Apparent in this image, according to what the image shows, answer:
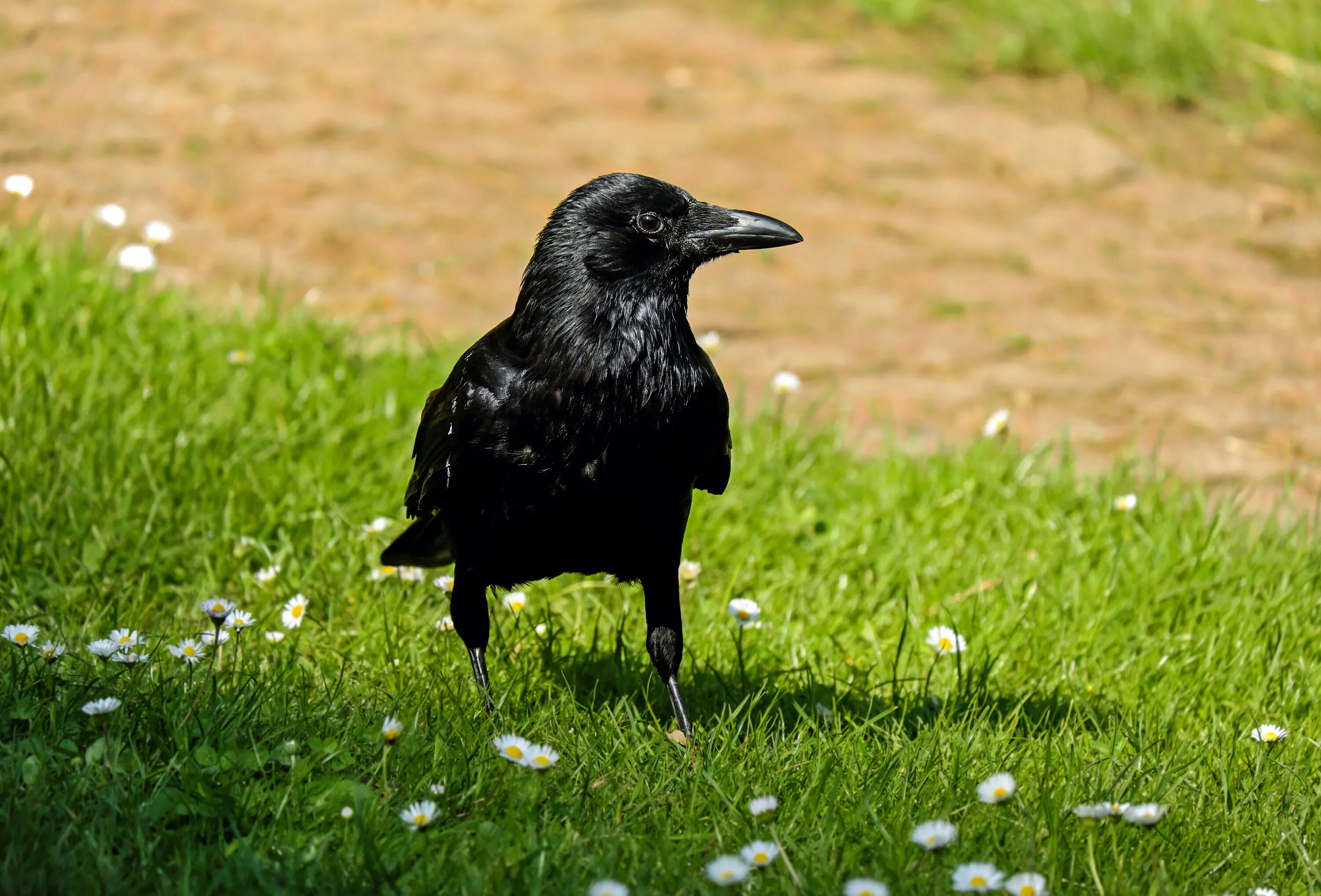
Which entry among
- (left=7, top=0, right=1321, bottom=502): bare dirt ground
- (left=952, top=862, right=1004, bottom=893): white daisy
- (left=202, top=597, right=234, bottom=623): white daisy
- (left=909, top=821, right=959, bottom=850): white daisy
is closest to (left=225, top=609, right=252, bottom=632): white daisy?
(left=202, top=597, right=234, bottom=623): white daisy

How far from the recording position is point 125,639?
128 inches

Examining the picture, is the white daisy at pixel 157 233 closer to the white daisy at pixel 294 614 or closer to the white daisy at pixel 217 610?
the white daisy at pixel 294 614

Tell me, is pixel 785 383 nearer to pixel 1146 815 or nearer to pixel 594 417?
pixel 594 417

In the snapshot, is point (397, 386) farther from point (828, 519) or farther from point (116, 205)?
point (116, 205)

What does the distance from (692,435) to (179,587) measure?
1705 mm

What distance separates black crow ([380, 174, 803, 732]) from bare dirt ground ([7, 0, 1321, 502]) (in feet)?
7.39

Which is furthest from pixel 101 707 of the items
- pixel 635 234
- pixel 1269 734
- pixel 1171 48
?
pixel 1171 48

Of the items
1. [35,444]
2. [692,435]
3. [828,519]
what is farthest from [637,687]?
[35,444]

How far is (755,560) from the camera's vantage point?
181 inches

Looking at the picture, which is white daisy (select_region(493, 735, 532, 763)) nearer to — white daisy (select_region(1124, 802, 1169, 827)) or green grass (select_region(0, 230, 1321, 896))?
green grass (select_region(0, 230, 1321, 896))

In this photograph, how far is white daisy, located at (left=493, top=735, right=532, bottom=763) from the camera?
285cm

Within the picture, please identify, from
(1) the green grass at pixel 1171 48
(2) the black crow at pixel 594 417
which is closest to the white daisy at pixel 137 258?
(2) the black crow at pixel 594 417

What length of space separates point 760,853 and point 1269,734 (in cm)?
152

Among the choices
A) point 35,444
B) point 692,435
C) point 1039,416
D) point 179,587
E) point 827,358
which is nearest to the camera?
point 692,435
